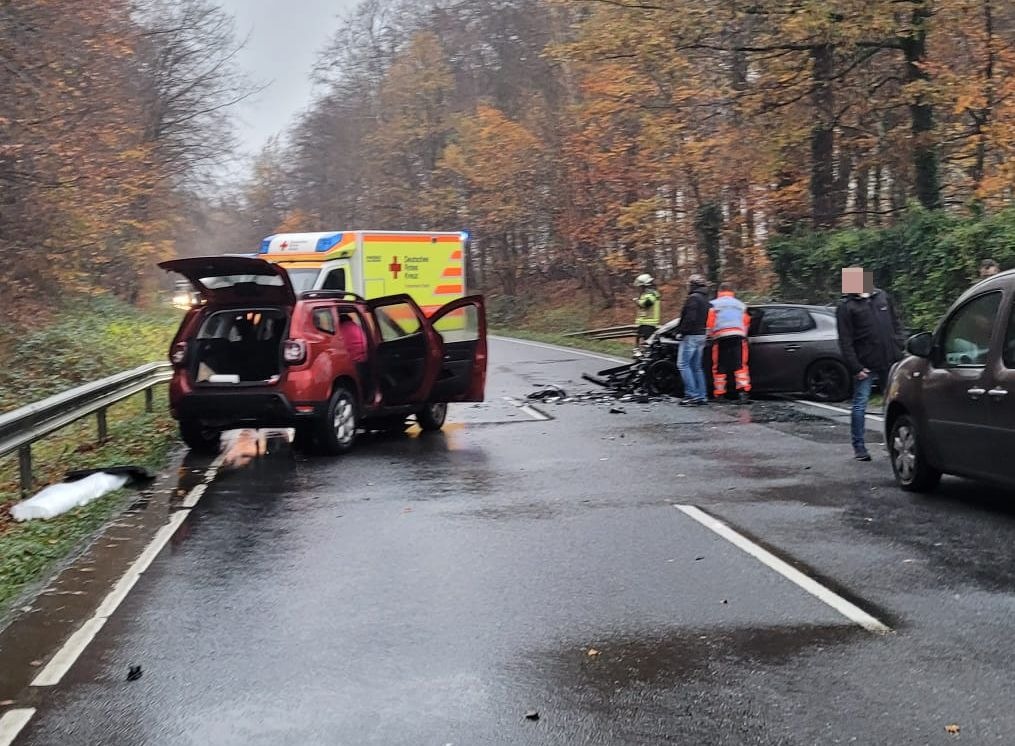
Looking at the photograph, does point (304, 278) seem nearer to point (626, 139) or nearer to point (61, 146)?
point (61, 146)

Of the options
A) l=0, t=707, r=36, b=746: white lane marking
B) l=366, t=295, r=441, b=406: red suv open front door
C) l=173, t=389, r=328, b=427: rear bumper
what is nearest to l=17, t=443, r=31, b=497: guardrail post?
l=173, t=389, r=328, b=427: rear bumper

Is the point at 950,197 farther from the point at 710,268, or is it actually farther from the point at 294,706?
the point at 294,706

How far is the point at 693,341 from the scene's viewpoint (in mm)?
16797

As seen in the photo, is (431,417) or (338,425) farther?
(431,417)

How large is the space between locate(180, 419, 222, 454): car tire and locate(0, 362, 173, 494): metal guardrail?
975 mm

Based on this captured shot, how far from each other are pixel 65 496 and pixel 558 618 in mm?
5234

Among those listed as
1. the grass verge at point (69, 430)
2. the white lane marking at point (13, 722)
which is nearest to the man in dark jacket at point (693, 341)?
the grass verge at point (69, 430)

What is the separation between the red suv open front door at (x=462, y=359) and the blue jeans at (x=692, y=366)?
4069mm

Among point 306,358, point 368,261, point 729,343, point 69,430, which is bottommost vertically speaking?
point 69,430

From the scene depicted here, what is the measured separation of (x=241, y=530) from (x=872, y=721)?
5278 millimetres

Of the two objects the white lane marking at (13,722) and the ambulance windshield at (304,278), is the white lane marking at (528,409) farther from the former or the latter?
the white lane marking at (13,722)

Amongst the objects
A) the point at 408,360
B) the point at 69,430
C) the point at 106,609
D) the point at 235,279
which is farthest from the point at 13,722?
the point at 69,430

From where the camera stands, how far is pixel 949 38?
22234 millimetres

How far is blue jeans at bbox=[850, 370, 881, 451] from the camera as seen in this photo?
426 inches
